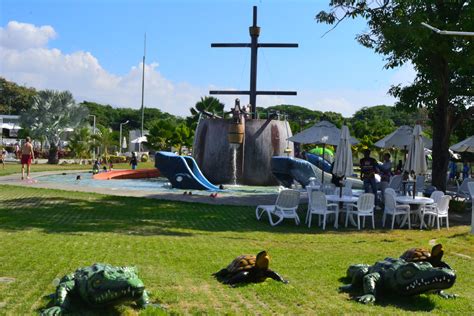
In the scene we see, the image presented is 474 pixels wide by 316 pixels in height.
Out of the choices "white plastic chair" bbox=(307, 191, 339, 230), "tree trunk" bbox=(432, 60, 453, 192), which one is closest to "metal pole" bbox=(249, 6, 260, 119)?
"tree trunk" bbox=(432, 60, 453, 192)

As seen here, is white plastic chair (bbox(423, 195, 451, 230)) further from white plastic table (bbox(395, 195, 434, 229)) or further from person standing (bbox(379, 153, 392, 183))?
person standing (bbox(379, 153, 392, 183))

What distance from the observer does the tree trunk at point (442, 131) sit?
55.5ft

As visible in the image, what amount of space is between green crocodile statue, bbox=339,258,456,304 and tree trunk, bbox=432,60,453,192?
39.2ft

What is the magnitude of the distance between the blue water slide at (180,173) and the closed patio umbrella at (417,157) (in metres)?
9.40

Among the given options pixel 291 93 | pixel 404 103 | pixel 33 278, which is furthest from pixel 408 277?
pixel 291 93

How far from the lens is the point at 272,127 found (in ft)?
82.3

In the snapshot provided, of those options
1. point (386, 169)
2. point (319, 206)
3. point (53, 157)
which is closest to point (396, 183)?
point (386, 169)

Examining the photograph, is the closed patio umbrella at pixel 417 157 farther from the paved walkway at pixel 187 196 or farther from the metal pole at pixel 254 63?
the metal pole at pixel 254 63

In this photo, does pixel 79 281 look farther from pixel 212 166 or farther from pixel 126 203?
pixel 212 166

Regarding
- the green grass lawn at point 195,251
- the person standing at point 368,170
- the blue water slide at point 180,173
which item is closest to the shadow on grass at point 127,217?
the green grass lawn at point 195,251

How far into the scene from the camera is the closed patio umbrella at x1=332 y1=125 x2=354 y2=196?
46.0 ft

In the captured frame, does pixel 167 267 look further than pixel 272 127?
No

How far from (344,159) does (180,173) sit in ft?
30.1

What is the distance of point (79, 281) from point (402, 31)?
40.4 feet
